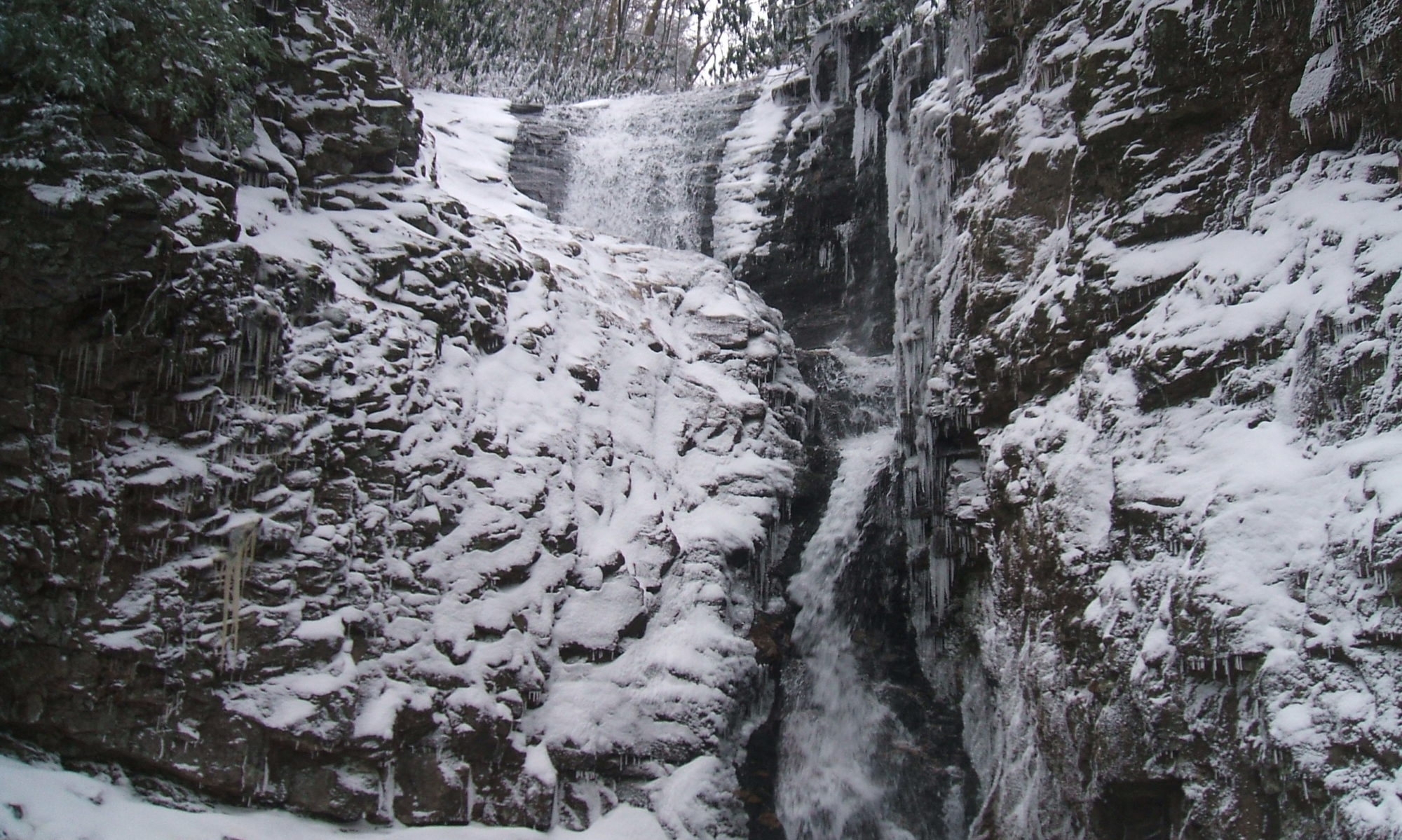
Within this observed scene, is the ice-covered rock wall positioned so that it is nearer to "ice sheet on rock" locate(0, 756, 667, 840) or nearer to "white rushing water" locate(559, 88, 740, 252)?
"ice sheet on rock" locate(0, 756, 667, 840)

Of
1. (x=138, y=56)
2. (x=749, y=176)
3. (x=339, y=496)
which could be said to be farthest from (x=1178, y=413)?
(x=749, y=176)

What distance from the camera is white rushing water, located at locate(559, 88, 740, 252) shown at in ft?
50.2

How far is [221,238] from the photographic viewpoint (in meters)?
7.02

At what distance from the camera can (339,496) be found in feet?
23.5

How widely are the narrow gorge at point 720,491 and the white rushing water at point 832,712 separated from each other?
4 centimetres

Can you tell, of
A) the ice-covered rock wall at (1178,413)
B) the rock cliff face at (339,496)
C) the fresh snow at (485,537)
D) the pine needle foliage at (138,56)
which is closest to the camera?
the ice-covered rock wall at (1178,413)

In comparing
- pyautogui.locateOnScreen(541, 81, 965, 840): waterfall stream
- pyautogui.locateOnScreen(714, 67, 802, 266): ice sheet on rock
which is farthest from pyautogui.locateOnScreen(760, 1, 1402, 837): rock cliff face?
pyautogui.locateOnScreen(714, 67, 802, 266): ice sheet on rock

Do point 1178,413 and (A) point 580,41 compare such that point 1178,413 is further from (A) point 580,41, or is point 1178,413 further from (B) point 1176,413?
→ (A) point 580,41

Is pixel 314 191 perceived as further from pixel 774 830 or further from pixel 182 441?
pixel 774 830

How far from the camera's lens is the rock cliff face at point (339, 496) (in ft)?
20.0

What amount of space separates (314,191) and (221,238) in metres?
1.78

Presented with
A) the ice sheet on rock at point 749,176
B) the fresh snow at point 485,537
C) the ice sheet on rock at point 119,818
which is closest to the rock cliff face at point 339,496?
the fresh snow at point 485,537

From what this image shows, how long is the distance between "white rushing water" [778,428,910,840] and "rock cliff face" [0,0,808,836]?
101cm

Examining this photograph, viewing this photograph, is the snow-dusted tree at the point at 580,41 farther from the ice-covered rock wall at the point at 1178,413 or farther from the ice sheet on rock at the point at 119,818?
the ice sheet on rock at the point at 119,818
